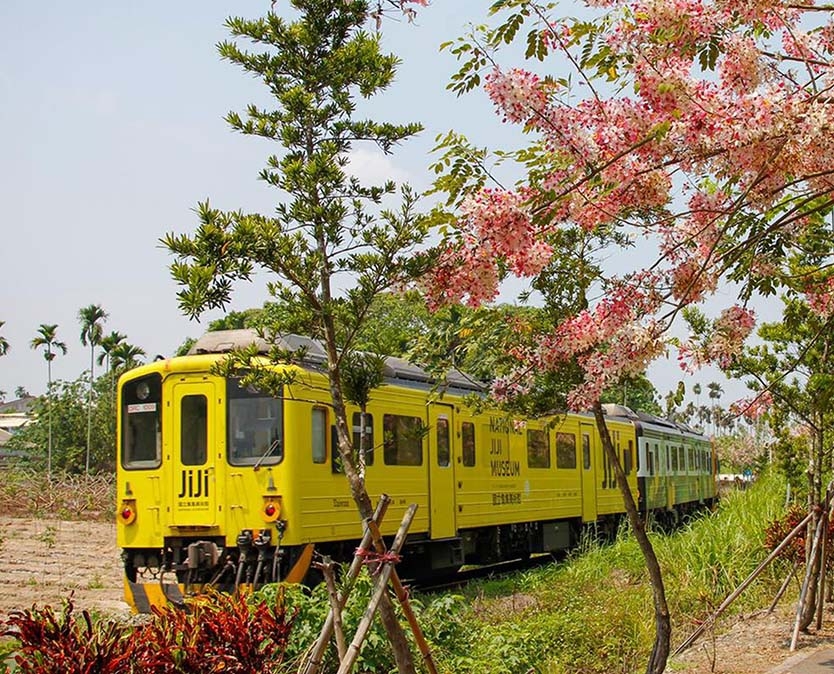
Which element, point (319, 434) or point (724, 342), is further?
point (319, 434)

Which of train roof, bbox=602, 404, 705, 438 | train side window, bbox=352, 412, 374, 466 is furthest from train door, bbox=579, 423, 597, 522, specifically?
train side window, bbox=352, 412, 374, 466

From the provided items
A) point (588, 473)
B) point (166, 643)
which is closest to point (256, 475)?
point (166, 643)

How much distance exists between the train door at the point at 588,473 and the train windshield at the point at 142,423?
9216 mm

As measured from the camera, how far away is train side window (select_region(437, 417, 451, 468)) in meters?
14.4

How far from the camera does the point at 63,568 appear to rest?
17.6m

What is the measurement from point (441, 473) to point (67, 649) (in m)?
9.47

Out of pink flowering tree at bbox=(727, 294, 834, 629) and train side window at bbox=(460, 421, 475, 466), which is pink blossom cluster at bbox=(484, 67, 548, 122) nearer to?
pink flowering tree at bbox=(727, 294, 834, 629)

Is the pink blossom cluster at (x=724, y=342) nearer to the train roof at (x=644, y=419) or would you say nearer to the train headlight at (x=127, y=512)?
the train headlight at (x=127, y=512)

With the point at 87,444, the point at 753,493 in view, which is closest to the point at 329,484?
the point at 753,493

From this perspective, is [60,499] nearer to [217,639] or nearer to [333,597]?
[217,639]

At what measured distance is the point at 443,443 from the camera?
14.5 meters

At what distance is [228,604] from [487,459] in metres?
9.83

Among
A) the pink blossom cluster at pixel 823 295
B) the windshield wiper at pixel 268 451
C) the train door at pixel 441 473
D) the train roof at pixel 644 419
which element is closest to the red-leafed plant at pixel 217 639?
the pink blossom cluster at pixel 823 295

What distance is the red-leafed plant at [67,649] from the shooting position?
4.98 metres
